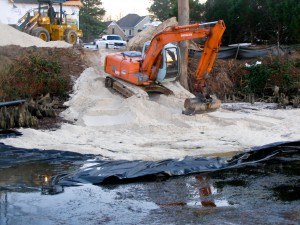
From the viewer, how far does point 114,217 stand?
7.38m

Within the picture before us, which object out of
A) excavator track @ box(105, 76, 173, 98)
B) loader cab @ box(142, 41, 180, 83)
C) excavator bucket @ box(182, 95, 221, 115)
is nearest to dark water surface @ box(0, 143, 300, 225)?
excavator bucket @ box(182, 95, 221, 115)

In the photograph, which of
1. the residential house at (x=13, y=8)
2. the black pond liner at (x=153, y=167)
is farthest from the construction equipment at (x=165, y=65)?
the residential house at (x=13, y=8)

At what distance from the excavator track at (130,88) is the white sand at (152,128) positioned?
0.86ft

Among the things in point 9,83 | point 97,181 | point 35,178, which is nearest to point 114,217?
point 97,181

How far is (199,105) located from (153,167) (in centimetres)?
644

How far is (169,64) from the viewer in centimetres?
1773

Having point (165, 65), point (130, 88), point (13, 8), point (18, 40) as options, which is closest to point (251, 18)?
point (18, 40)

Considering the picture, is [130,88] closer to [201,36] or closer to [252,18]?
[201,36]

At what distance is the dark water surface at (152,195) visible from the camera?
24.0ft

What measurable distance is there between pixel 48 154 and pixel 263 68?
13.0 metres

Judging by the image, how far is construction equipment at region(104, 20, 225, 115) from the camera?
1619cm

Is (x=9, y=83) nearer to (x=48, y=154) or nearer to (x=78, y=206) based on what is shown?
(x=48, y=154)

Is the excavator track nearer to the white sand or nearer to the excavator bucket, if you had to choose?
the white sand

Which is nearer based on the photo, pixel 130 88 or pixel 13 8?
pixel 130 88
